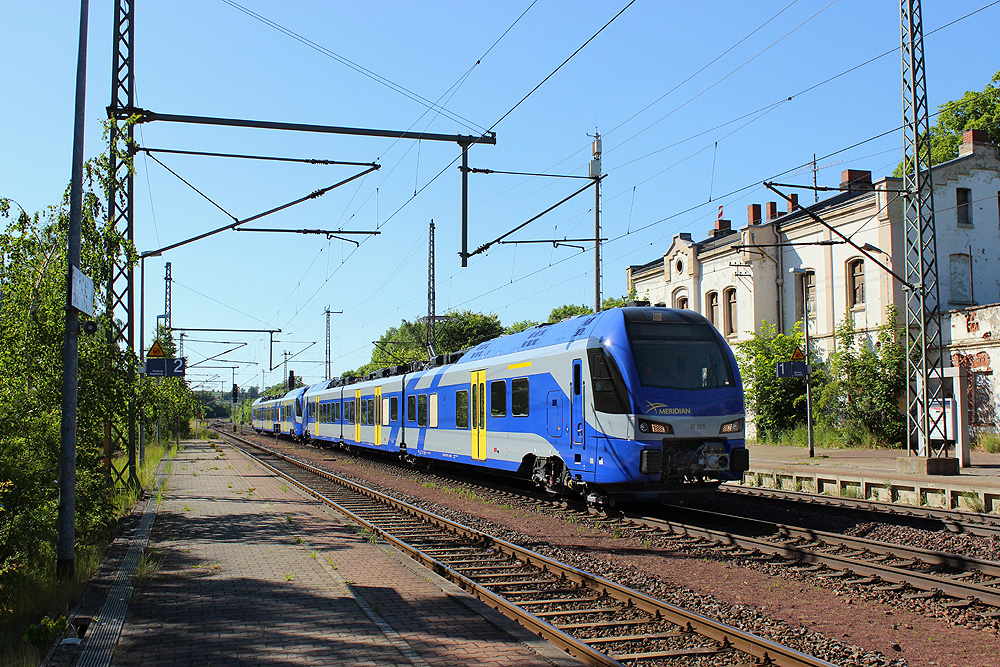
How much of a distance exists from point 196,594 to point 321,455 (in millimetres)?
27089

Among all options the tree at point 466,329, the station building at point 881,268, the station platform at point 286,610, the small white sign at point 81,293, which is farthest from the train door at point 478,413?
the tree at point 466,329

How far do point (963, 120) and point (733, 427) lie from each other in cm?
3623

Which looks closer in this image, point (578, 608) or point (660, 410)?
point (578, 608)

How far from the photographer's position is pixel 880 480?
1662 cm

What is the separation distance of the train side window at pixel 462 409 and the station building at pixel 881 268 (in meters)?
11.8

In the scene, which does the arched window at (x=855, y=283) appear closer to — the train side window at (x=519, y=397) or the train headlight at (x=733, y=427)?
the train side window at (x=519, y=397)

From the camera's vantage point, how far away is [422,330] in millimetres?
99125

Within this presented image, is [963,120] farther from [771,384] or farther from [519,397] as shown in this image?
[519,397]

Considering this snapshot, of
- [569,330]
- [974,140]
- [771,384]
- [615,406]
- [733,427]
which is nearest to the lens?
[615,406]

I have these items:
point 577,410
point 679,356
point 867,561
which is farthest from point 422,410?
point 867,561

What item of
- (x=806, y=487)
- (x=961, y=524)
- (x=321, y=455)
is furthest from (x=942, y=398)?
(x=321, y=455)

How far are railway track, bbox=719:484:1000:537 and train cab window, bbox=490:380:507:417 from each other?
4700 millimetres

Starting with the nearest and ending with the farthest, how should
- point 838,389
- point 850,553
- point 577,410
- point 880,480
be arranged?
point 850,553, point 577,410, point 880,480, point 838,389

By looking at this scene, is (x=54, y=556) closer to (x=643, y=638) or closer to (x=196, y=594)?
(x=196, y=594)
